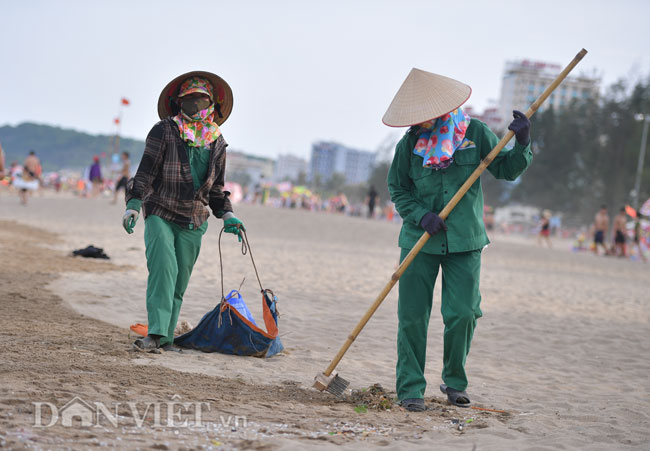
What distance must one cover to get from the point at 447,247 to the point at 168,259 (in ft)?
6.44

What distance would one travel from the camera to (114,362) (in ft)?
14.5

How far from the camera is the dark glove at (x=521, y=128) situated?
Answer: 4074mm

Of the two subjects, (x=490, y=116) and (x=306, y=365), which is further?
(x=490, y=116)

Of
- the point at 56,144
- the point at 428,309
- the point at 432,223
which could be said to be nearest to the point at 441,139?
the point at 432,223

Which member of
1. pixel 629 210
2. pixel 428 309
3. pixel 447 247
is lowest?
pixel 428 309

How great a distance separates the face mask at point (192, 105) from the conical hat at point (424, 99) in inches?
56.3

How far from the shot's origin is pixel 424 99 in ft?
13.8

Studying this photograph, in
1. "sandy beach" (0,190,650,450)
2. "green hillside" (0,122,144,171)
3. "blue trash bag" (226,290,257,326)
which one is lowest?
"sandy beach" (0,190,650,450)

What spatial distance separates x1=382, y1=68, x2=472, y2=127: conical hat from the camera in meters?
4.11

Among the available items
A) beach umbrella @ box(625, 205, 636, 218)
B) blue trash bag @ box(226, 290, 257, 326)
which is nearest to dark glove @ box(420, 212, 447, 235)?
blue trash bag @ box(226, 290, 257, 326)

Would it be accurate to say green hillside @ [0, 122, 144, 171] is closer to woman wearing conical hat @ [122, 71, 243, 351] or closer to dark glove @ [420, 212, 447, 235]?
woman wearing conical hat @ [122, 71, 243, 351]

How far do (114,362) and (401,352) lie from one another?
182 centimetres

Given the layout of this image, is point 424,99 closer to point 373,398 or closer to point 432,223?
point 432,223

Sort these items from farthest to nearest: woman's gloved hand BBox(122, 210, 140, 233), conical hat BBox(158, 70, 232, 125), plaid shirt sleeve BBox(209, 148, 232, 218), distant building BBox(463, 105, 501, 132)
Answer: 1. distant building BBox(463, 105, 501, 132)
2. plaid shirt sleeve BBox(209, 148, 232, 218)
3. conical hat BBox(158, 70, 232, 125)
4. woman's gloved hand BBox(122, 210, 140, 233)
